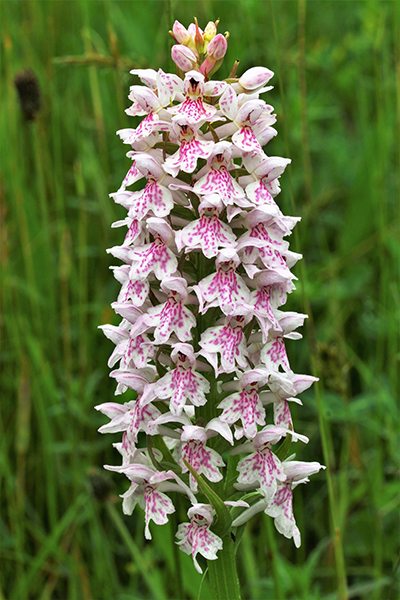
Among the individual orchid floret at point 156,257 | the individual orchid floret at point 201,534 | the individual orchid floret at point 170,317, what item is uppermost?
the individual orchid floret at point 156,257

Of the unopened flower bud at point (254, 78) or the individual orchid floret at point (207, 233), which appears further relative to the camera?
the unopened flower bud at point (254, 78)

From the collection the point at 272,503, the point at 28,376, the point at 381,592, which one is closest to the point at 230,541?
the point at 272,503

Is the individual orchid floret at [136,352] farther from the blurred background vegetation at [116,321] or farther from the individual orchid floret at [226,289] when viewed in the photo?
the blurred background vegetation at [116,321]

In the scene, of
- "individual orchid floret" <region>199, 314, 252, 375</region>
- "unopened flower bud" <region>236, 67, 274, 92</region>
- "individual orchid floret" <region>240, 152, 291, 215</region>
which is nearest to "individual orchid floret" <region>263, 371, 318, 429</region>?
"individual orchid floret" <region>199, 314, 252, 375</region>

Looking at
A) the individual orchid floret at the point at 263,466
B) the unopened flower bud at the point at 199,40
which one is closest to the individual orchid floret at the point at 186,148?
the unopened flower bud at the point at 199,40

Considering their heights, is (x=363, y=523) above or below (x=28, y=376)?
below

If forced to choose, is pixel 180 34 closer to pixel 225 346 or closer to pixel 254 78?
pixel 254 78

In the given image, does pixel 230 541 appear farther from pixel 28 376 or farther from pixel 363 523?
pixel 28 376
